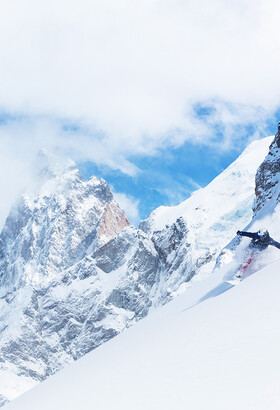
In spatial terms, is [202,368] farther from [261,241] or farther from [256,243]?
[256,243]

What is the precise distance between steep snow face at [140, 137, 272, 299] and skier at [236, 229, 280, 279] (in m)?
124

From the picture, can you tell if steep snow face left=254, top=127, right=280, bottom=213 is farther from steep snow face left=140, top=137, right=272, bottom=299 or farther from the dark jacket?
steep snow face left=140, top=137, right=272, bottom=299

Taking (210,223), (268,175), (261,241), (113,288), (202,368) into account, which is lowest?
(202,368)

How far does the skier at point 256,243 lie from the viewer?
12.3 meters

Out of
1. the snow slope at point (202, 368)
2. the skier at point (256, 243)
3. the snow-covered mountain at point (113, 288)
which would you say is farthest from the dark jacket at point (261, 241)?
the snow-covered mountain at point (113, 288)

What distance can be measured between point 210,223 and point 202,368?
→ 15367 cm

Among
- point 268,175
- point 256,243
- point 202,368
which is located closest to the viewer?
point 202,368

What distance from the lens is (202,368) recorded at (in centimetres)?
571

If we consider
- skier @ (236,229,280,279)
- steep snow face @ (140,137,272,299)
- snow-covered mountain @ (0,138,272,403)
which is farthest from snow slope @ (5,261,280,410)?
snow-covered mountain @ (0,138,272,403)

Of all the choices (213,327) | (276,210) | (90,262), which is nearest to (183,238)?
(90,262)

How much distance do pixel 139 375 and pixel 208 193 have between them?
580 feet

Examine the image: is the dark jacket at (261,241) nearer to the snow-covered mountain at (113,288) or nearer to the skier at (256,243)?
the skier at (256,243)

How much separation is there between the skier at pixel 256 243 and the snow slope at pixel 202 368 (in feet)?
9.39

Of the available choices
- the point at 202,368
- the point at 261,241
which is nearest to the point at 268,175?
the point at 261,241
